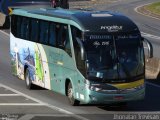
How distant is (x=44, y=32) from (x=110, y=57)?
4.04 m

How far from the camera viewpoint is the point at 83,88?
742 inches

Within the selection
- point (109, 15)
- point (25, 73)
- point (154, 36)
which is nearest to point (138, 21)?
point (154, 36)

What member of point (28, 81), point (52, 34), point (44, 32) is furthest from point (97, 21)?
point (28, 81)

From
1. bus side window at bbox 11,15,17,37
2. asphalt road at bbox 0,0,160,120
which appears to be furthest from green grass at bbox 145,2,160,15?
asphalt road at bbox 0,0,160,120

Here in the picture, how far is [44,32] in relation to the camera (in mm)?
22078

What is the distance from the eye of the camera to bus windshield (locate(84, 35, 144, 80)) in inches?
737

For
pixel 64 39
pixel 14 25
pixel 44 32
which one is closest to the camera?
pixel 64 39

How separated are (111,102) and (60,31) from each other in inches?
131

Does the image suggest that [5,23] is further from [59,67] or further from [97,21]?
[97,21]

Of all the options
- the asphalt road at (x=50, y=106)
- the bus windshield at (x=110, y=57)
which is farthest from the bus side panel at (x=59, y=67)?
the bus windshield at (x=110, y=57)

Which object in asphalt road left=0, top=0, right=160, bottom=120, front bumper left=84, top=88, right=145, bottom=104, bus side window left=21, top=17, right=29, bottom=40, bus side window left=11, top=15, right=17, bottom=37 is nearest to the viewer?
asphalt road left=0, top=0, right=160, bottom=120

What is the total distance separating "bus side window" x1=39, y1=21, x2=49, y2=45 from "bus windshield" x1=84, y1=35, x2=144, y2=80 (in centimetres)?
328

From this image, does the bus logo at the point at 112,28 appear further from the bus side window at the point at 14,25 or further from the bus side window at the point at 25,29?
the bus side window at the point at 14,25

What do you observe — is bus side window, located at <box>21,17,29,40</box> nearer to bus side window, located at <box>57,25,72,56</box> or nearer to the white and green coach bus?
the white and green coach bus
